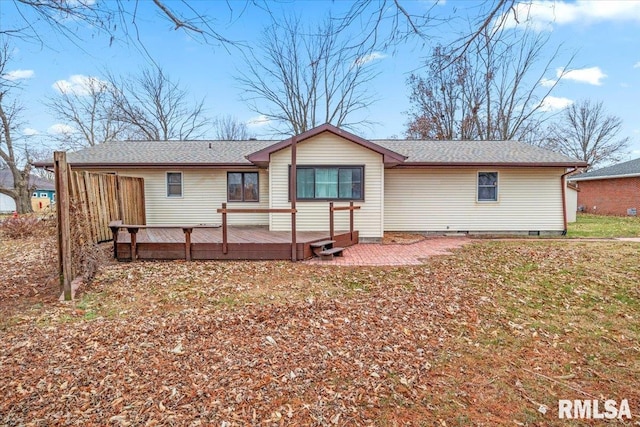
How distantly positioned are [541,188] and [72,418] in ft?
44.6

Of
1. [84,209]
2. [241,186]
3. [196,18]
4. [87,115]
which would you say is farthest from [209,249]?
[87,115]

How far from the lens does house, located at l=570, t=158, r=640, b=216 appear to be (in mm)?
19766

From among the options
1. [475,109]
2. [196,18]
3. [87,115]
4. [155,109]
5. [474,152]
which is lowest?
[196,18]

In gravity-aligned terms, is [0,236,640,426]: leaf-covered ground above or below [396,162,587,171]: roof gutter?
below

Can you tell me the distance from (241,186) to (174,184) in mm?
2345

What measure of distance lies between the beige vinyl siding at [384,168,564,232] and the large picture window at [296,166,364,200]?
2290 mm

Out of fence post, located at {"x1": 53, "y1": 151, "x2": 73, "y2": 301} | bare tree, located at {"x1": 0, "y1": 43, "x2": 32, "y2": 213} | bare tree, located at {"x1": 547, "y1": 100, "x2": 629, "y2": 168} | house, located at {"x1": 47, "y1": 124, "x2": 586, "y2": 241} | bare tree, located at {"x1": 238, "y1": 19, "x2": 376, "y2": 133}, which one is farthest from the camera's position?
bare tree, located at {"x1": 547, "y1": 100, "x2": 629, "y2": 168}

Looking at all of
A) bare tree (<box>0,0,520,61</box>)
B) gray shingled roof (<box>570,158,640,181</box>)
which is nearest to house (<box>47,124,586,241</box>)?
bare tree (<box>0,0,520,61</box>)

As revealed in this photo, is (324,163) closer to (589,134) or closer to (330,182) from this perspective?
(330,182)

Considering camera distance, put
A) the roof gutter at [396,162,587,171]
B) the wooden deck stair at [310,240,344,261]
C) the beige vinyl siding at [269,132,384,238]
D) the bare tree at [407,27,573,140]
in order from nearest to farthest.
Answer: the wooden deck stair at [310,240,344,261]
the beige vinyl siding at [269,132,384,238]
the roof gutter at [396,162,587,171]
the bare tree at [407,27,573,140]

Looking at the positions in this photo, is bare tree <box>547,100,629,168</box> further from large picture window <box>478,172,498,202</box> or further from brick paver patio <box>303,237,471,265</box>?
brick paver patio <box>303,237,471,265</box>

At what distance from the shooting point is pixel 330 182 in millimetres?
10062

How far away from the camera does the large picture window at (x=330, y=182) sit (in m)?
10.0

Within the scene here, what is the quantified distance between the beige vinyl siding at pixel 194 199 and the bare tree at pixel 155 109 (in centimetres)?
1368
